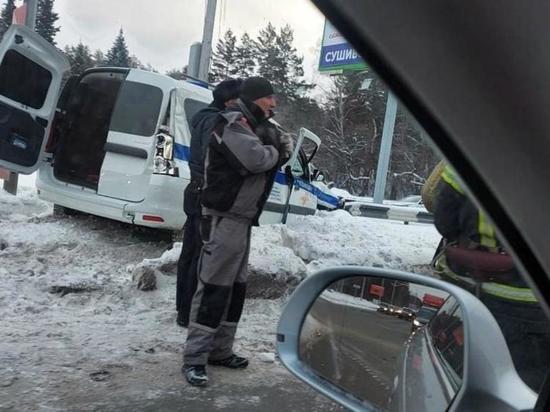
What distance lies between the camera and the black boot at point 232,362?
397cm

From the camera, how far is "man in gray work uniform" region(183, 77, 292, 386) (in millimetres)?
3611

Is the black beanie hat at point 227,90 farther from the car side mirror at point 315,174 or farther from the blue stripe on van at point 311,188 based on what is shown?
the car side mirror at point 315,174

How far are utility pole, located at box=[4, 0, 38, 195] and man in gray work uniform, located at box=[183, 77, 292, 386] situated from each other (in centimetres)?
739

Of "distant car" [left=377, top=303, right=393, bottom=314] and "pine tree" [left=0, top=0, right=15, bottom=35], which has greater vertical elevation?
"pine tree" [left=0, top=0, right=15, bottom=35]

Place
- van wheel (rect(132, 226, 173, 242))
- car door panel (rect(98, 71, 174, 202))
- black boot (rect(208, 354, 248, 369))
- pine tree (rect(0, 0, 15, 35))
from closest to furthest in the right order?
black boot (rect(208, 354, 248, 369))
car door panel (rect(98, 71, 174, 202))
van wheel (rect(132, 226, 173, 242))
pine tree (rect(0, 0, 15, 35))

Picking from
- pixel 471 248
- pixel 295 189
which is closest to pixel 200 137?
pixel 471 248

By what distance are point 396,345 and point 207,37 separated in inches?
378

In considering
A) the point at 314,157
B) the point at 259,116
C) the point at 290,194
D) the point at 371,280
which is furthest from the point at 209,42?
the point at 371,280

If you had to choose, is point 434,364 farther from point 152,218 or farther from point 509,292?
point 152,218

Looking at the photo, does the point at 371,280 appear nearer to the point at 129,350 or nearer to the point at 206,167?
the point at 206,167

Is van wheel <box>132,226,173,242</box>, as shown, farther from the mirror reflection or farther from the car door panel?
the mirror reflection

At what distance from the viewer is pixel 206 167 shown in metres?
3.74

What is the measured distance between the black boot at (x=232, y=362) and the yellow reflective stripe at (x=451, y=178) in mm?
3147

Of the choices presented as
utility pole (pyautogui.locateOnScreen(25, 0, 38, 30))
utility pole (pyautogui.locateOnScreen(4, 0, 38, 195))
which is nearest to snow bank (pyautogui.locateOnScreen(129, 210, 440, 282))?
utility pole (pyautogui.locateOnScreen(4, 0, 38, 195))
